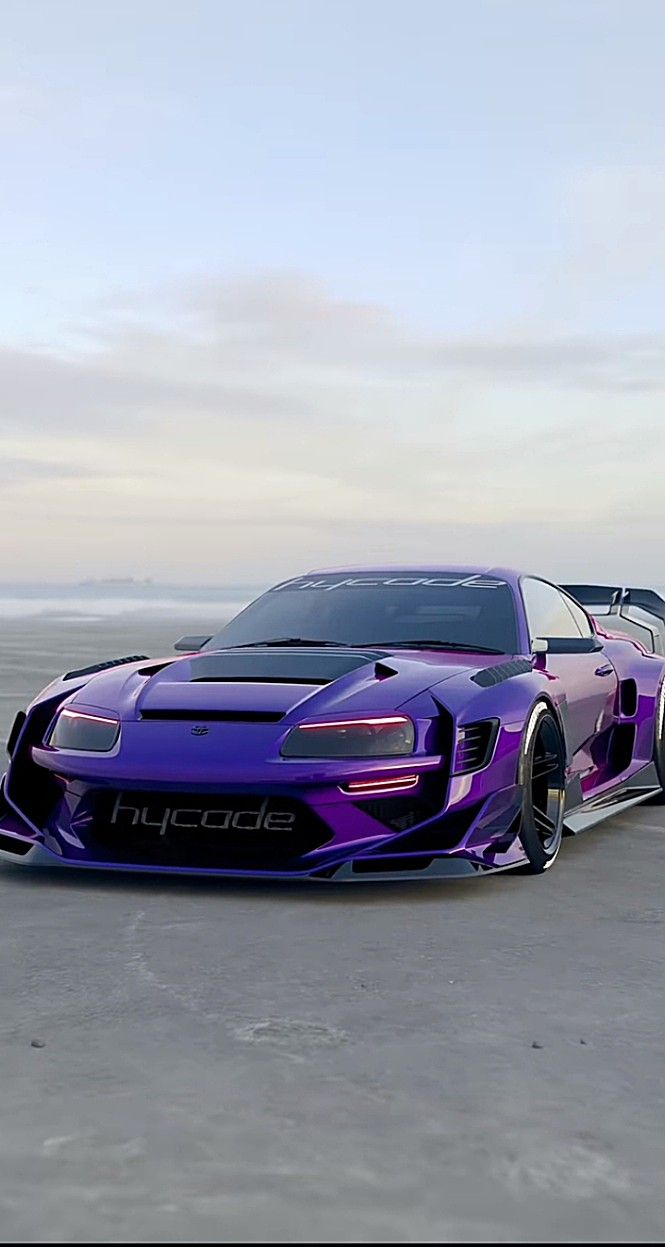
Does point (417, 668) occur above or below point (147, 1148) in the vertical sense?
above

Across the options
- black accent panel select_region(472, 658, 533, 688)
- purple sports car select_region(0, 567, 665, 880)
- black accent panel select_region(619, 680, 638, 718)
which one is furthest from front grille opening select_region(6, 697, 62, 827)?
black accent panel select_region(619, 680, 638, 718)

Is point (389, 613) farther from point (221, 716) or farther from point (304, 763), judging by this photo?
point (304, 763)

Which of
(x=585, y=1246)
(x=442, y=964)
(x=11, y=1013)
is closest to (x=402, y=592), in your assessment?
(x=442, y=964)

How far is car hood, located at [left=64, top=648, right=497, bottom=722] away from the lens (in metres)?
5.32

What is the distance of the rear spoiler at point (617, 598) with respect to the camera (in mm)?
8281

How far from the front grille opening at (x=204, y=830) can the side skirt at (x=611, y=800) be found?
145 centimetres

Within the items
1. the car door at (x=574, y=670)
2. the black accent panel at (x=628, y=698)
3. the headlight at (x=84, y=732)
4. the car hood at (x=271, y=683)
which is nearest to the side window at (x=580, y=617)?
the car door at (x=574, y=670)

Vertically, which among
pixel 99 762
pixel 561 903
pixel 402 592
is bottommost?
pixel 561 903

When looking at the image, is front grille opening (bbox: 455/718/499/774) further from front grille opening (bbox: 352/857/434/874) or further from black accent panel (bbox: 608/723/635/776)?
black accent panel (bbox: 608/723/635/776)

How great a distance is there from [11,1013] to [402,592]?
3525 millimetres

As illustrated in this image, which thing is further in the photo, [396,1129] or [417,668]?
[417,668]

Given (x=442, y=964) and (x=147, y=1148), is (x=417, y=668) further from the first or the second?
(x=147, y=1148)

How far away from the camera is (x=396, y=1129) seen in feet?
9.04

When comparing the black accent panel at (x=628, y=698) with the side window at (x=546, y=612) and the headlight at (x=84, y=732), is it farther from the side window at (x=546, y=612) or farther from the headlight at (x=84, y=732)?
the headlight at (x=84, y=732)
